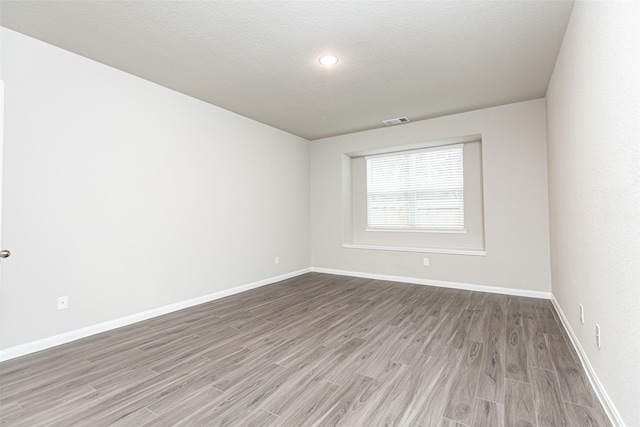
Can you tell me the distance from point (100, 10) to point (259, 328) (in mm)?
2989

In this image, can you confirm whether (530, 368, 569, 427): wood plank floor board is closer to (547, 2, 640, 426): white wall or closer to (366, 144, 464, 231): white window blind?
(547, 2, 640, 426): white wall

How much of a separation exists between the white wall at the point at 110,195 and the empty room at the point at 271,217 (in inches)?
0.7

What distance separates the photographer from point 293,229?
5.58 m

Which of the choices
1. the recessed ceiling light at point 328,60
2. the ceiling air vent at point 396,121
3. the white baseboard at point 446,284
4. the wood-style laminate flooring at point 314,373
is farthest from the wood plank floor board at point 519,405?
the ceiling air vent at point 396,121

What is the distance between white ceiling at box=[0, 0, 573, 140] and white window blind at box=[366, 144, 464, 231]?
1288 millimetres

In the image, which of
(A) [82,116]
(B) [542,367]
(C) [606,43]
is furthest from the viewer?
(A) [82,116]

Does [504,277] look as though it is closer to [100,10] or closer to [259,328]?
[259,328]

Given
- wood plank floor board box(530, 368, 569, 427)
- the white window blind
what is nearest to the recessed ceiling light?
the white window blind

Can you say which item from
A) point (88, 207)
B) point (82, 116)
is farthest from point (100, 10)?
point (88, 207)

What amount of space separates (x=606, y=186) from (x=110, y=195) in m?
3.98

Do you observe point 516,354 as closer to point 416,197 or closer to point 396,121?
point 416,197

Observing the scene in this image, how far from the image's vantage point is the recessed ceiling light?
9.40 feet

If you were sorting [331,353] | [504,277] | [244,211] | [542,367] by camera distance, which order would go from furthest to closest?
[244,211] → [504,277] → [331,353] → [542,367]

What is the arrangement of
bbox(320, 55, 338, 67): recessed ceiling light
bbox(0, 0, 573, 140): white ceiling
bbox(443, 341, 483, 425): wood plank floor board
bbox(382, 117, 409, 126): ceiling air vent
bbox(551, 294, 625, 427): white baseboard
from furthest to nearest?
bbox(382, 117, 409, 126): ceiling air vent
bbox(320, 55, 338, 67): recessed ceiling light
bbox(0, 0, 573, 140): white ceiling
bbox(443, 341, 483, 425): wood plank floor board
bbox(551, 294, 625, 427): white baseboard
